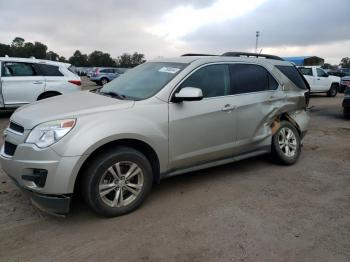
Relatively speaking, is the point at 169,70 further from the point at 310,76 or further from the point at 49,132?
the point at 310,76

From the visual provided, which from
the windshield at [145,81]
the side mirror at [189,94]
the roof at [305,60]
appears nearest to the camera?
the side mirror at [189,94]

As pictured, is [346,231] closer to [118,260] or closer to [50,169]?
[118,260]

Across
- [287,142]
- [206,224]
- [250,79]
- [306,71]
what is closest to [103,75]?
[306,71]

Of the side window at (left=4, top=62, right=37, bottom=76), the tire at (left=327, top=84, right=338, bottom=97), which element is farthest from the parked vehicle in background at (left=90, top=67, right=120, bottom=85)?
the side window at (left=4, top=62, right=37, bottom=76)

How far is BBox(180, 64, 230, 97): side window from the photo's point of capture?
434 centimetres

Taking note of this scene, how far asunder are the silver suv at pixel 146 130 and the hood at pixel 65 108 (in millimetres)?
11

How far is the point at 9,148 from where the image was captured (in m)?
3.64

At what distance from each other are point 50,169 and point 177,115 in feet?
5.08

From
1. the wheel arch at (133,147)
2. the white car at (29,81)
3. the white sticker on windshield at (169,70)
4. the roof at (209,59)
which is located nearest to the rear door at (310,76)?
the white car at (29,81)

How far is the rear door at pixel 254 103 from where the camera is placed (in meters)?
4.74

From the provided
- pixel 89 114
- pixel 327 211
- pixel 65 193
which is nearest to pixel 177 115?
pixel 89 114

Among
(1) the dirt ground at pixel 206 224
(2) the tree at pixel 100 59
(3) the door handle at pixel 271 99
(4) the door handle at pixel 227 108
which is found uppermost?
(2) the tree at pixel 100 59

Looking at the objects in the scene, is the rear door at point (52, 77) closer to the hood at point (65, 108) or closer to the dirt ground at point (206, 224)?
the dirt ground at point (206, 224)

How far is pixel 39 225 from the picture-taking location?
3.55 m
